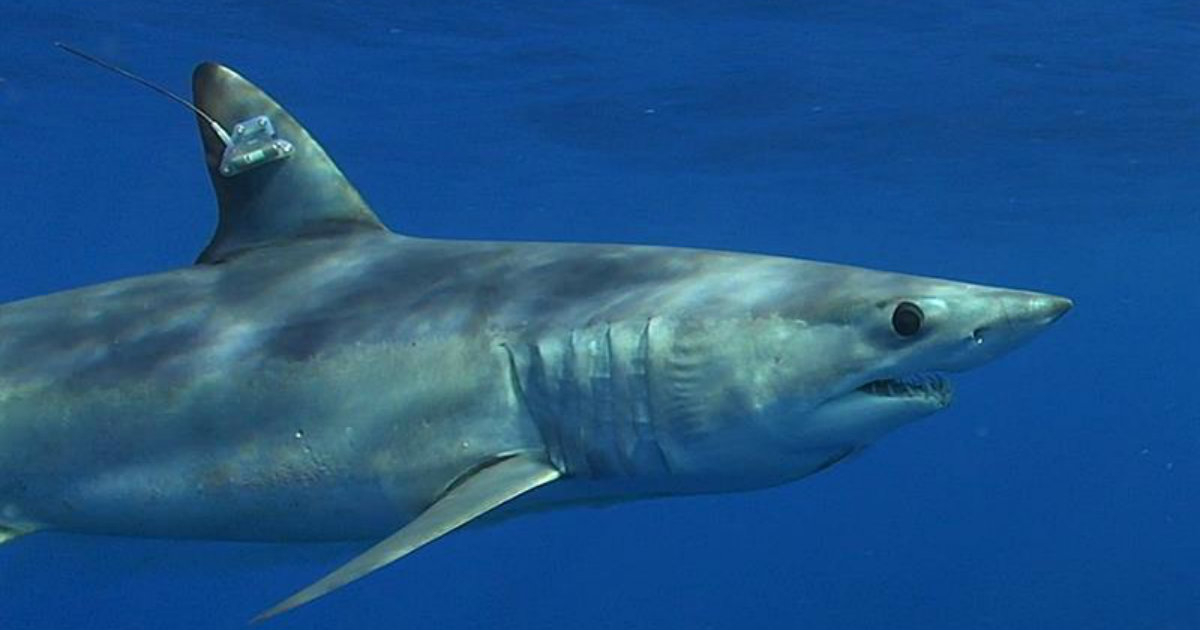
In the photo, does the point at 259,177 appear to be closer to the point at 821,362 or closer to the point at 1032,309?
the point at 821,362

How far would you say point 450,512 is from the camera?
4352 millimetres

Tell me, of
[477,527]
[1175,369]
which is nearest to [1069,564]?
[477,527]

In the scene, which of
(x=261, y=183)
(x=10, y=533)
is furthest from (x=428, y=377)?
(x=10, y=533)

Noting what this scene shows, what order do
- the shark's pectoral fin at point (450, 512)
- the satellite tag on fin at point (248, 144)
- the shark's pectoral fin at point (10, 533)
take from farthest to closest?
the satellite tag on fin at point (248, 144) < the shark's pectoral fin at point (10, 533) < the shark's pectoral fin at point (450, 512)

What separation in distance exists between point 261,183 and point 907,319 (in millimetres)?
3125

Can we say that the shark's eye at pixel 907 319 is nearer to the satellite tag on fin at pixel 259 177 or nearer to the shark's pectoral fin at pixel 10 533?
A: the satellite tag on fin at pixel 259 177

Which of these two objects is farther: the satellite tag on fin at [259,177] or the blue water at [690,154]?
the blue water at [690,154]

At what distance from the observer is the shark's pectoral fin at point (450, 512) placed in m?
3.96

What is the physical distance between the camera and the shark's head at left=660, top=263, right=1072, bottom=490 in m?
4.08

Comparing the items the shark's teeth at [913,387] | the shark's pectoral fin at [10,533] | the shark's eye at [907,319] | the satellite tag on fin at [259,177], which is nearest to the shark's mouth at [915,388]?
the shark's teeth at [913,387]

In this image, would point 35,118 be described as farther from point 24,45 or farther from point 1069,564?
point 1069,564

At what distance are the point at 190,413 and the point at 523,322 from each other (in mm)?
1335

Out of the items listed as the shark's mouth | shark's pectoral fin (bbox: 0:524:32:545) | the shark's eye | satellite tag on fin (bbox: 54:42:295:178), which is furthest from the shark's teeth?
shark's pectoral fin (bbox: 0:524:32:545)

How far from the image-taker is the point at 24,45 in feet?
63.5
